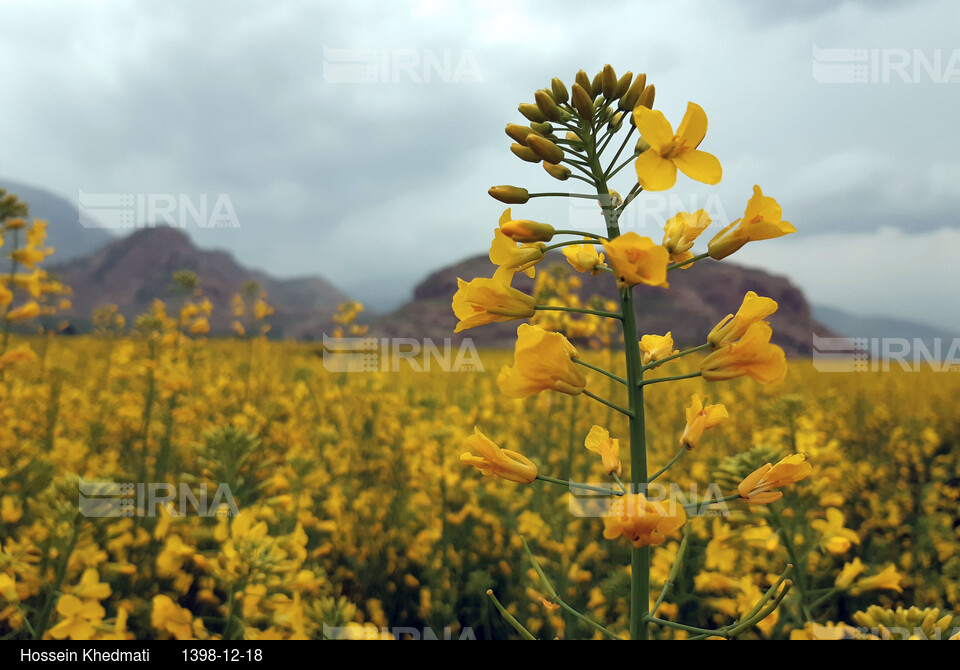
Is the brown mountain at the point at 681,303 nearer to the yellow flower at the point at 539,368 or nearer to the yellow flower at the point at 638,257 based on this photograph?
the yellow flower at the point at 539,368

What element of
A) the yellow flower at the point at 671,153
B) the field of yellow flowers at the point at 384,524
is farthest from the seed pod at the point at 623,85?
the field of yellow flowers at the point at 384,524

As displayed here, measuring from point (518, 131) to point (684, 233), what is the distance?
508mm

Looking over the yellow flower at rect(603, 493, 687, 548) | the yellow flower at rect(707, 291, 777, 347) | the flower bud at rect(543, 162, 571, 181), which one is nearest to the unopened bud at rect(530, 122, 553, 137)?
the flower bud at rect(543, 162, 571, 181)

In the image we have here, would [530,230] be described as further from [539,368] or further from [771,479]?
[771,479]

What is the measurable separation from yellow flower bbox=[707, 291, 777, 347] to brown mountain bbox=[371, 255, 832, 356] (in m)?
34.3

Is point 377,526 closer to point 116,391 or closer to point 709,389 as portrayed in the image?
point 116,391

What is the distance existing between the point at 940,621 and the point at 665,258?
1.83 meters

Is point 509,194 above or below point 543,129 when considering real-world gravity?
below

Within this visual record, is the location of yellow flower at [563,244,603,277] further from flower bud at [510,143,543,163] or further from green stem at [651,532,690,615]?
green stem at [651,532,690,615]

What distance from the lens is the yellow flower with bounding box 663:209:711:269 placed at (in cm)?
120

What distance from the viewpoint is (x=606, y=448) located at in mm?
1195

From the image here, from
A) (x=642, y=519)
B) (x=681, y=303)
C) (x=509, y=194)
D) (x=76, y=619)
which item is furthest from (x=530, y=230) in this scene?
(x=681, y=303)

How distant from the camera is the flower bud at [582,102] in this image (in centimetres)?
123
